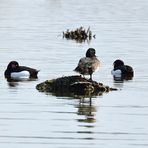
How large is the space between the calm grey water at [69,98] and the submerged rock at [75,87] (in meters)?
0.43

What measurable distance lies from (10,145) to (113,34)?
31.9 meters

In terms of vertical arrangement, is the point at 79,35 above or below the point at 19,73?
above

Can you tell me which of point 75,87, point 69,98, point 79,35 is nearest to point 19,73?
Result: point 75,87

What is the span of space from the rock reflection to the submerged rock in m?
1.16

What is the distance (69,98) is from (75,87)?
115 cm

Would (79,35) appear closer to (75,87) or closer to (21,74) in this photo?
(21,74)

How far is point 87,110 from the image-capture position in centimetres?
2470

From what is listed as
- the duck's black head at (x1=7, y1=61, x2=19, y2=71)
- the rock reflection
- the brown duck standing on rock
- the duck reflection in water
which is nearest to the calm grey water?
the rock reflection

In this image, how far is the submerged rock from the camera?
28.1 metres

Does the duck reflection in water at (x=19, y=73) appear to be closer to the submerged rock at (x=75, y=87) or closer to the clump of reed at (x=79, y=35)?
the submerged rock at (x=75, y=87)

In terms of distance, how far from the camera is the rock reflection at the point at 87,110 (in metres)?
23.0

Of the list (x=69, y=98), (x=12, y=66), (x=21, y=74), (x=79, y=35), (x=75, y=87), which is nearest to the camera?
(x=69, y=98)

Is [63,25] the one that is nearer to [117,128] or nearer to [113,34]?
[113,34]

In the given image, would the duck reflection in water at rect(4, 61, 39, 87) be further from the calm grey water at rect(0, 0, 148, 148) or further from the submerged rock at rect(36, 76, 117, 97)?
the submerged rock at rect(36, 76, 117, 97)
